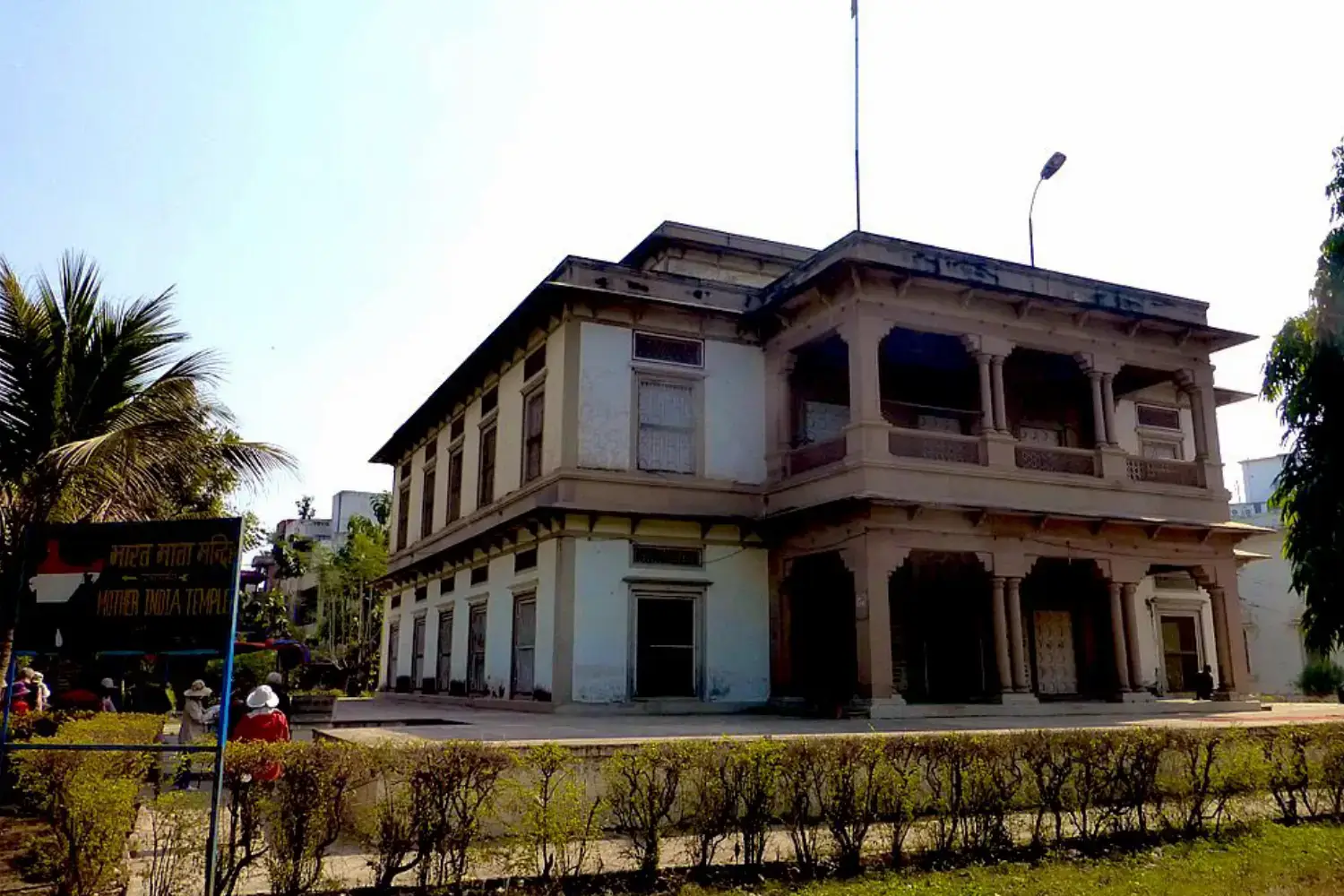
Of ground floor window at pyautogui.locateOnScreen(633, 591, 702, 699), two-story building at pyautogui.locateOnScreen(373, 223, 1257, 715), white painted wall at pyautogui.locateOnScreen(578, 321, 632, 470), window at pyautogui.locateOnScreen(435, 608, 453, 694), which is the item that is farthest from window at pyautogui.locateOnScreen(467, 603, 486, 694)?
white painted wall at pyautogui.locateOnScreen(578, 321, 632, 470)

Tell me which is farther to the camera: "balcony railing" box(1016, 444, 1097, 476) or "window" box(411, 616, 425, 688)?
"window" box(411, 616, 425, 688)

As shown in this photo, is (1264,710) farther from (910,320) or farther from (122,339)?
(122,339)

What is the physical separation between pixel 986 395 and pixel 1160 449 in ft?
25.0

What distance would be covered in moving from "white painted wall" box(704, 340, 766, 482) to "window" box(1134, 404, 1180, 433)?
31.5ft

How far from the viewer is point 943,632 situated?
2000cm

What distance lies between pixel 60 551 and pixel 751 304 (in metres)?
13.9

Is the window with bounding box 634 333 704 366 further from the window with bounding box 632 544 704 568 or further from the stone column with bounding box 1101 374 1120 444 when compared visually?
the stone column with bounding box 1101 374 1120 444

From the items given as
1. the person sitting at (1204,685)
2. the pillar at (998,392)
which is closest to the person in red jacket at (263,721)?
the pillar at (998,392)

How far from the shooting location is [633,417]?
1797 cm

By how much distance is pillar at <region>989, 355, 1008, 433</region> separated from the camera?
58.1 ft

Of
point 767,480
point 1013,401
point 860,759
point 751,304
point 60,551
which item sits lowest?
point 860,759

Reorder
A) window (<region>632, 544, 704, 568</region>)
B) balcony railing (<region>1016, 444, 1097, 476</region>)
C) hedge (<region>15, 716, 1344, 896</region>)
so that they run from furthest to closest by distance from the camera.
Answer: balcony railing (<region>1016, 444, 1097, 476</region>), window (<region>632, 544, 704, 568</region>), hedge (<region>15, 716, 1344, 896</region>)

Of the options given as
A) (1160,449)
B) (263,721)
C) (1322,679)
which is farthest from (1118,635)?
(263,721)

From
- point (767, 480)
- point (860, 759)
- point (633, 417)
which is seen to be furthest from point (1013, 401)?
point (860, 759)
